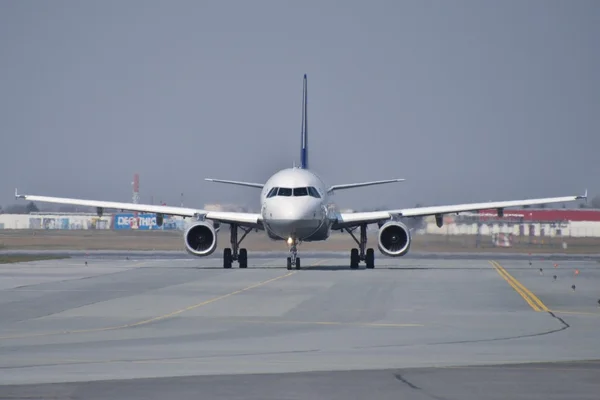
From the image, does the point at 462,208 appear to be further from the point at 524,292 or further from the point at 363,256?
the point at 524,292

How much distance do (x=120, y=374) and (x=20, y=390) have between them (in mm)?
2102

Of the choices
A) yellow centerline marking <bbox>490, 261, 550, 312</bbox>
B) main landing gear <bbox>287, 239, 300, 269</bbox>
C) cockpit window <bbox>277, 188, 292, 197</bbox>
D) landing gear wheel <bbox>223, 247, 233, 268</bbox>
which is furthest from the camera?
landing gear wheel <bbox>223, 247, 233, 268</bbox>

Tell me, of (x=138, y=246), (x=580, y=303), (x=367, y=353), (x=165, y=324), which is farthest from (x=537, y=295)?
(x=138, y=246)

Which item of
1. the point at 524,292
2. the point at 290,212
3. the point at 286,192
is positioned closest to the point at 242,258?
the point at 286,192

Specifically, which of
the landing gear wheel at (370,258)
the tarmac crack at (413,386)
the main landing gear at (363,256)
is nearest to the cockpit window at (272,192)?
the main landing gear at (363,256)

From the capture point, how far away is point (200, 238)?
5619cm

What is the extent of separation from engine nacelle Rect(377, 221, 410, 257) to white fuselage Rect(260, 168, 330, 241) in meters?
2.85

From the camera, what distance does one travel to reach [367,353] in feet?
69.5

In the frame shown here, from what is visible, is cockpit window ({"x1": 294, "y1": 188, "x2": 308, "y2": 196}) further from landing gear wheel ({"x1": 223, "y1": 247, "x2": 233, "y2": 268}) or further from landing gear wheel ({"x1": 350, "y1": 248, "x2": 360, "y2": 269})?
landing gear wheel ({"x1": 223, "y1": 247, "x2": 233, "y2": 268})

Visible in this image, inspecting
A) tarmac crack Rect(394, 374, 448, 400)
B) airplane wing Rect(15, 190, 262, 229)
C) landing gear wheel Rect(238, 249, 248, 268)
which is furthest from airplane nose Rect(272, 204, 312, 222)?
tarmac crack Rect(394, 374, 448, 400)

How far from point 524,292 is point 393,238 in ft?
56.0

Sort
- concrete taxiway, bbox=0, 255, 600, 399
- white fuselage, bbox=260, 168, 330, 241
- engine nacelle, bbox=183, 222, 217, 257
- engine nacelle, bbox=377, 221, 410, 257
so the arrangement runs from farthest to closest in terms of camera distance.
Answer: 1. engine nacelle, bbox=183, 222, 217, 257
2. engine nacelle, bbox=377, 221, 410, 257
3. white fuselage, bbox=260, 168, 330, 241
4. concrete taxiway, bbox=0, 255, 600, 399

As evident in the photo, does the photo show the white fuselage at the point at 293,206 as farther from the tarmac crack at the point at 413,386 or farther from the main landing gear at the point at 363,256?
the tarmac crack at the point at 413,386

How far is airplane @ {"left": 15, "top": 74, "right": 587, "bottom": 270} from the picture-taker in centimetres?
5250
